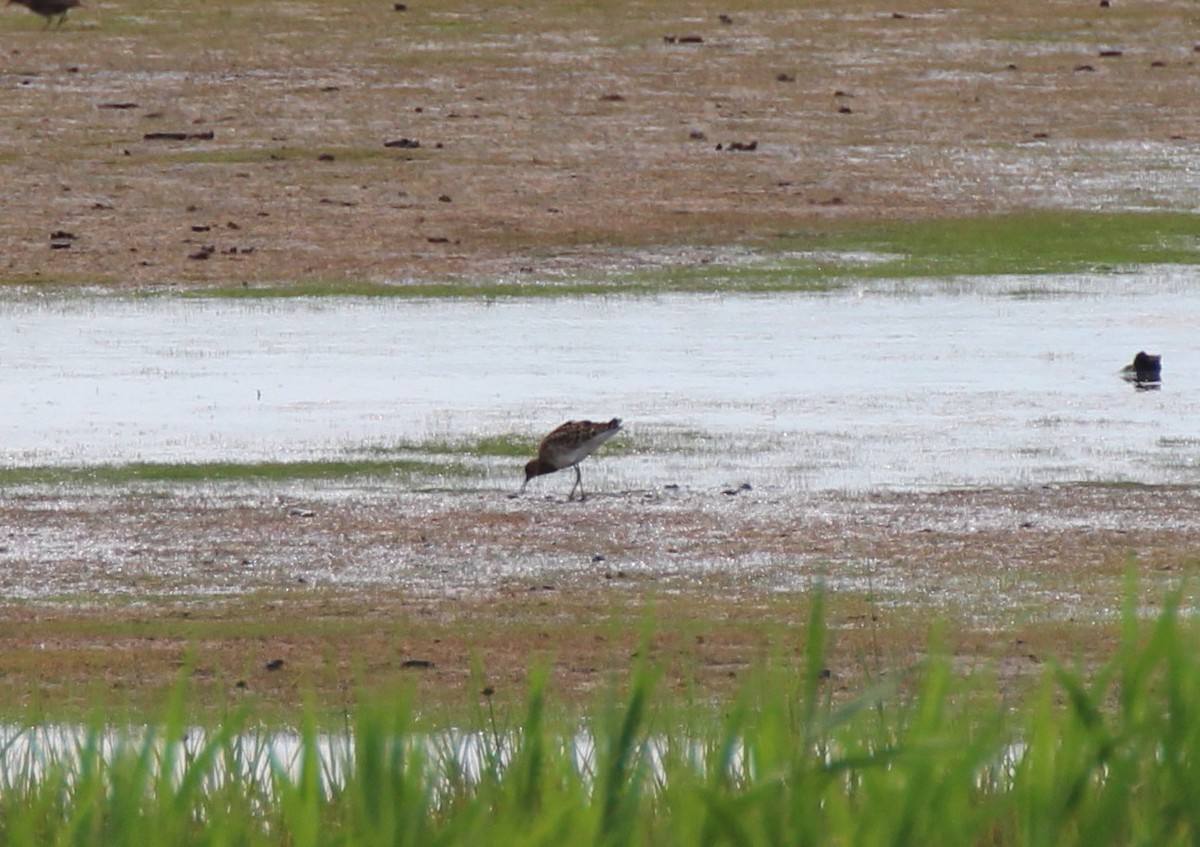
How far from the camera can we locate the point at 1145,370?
50.2ft

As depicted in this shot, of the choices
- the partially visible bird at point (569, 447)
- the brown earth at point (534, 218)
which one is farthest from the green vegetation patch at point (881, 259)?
the partially visible bird at point (569, 447)

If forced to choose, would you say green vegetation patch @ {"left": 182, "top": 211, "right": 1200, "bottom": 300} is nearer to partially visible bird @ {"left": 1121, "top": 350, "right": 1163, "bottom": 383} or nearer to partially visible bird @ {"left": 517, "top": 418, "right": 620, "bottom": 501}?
partially visible bird @ {"left": 1121, "top": 350, "right": 1163, "bottom": 383}

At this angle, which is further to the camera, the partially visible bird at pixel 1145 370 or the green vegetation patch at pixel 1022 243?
the green vegetation patch at pixel 1022 243

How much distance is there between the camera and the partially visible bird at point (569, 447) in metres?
12.1

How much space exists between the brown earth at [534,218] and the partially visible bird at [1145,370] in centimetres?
302

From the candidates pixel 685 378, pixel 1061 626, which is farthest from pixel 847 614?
pixel 685 378

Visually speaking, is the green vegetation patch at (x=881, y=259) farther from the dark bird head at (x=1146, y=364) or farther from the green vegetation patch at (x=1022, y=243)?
the dark bird head at (x=1146, y=364)

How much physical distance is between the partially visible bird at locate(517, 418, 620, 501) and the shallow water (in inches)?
13.3

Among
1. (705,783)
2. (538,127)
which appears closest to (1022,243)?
(538,127)

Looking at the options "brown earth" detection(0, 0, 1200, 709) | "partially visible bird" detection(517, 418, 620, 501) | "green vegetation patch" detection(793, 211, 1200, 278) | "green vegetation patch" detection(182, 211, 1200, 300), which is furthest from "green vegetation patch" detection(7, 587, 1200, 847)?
"green vegetation patch" detection(793, 211, 1200, 278)

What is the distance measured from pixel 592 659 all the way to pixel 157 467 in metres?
4.14

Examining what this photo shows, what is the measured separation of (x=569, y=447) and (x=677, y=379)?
3.23 m

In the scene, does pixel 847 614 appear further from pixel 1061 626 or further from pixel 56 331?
pixel 56 331

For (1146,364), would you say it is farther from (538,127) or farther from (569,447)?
(538,127)
